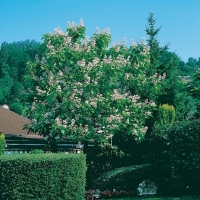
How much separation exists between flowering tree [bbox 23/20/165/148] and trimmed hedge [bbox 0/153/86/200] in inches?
200

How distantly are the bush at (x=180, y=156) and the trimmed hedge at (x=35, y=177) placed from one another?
13.2 ft

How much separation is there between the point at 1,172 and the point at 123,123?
7.42m

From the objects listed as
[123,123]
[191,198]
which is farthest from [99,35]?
[191,198]

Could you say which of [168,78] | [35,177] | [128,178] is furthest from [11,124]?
[35,177]

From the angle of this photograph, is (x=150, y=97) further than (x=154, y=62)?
No

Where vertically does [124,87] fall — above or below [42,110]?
above

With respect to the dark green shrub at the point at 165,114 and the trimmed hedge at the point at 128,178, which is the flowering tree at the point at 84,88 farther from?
the trimmed hedge at the point at 128,178

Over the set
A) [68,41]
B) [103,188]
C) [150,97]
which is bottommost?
[103,188]

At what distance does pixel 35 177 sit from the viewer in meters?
9.52

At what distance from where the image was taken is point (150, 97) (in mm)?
18391

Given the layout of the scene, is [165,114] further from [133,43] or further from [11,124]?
[11,124]

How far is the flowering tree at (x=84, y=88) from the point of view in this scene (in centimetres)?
1521

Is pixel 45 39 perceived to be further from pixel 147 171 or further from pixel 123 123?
pixel 147 171

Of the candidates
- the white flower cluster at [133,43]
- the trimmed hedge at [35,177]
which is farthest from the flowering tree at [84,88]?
the trimmed hedge at [35,177]
